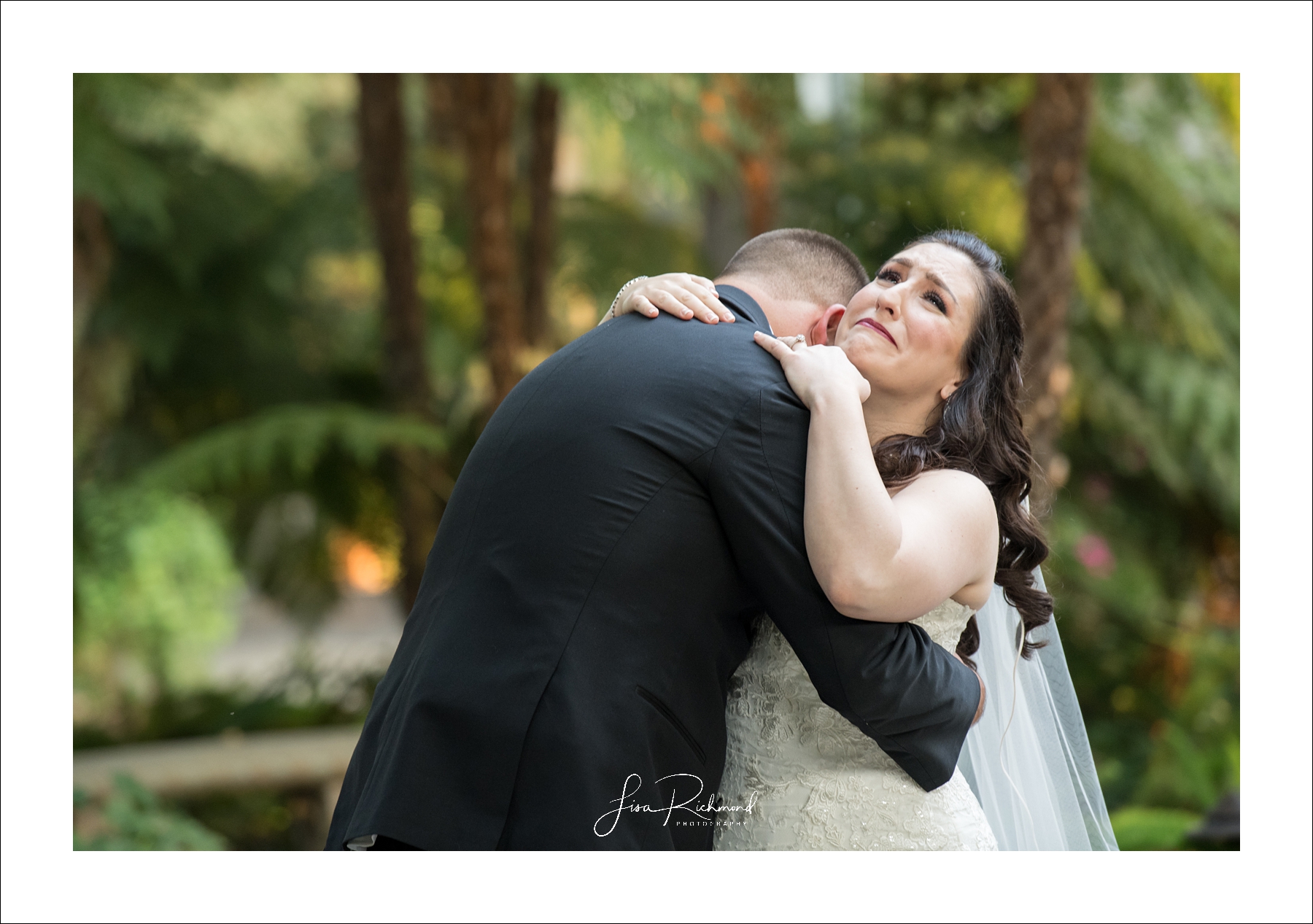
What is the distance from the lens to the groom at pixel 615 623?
1583 millimetres

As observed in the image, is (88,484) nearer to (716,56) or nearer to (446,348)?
(446,348)

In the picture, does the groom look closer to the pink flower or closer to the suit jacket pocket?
the suit jacket pocket

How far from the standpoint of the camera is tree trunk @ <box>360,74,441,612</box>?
5.17m

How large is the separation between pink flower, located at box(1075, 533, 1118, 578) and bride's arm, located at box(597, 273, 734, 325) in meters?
4.94

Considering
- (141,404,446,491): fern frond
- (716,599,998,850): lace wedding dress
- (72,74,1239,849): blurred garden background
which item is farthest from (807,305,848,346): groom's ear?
(141,404,446,491): fern frond

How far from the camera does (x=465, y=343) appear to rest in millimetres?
6730

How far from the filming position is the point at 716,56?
258 cm

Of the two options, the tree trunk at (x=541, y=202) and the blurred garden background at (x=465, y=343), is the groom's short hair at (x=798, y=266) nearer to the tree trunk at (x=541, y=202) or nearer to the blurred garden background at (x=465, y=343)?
the blurred garden background at (x=465, y=343)

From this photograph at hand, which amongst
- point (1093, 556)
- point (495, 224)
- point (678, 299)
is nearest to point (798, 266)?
point (678, 299)

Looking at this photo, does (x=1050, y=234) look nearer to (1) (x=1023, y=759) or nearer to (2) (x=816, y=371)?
(1) (x=1023, y=759)

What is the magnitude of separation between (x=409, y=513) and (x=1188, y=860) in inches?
162

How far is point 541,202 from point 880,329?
401 centimetres

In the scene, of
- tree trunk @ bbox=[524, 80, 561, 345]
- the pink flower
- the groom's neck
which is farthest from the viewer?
the pink flower

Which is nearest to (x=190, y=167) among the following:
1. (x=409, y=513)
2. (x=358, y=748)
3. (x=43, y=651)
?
(x=409, y=513)
